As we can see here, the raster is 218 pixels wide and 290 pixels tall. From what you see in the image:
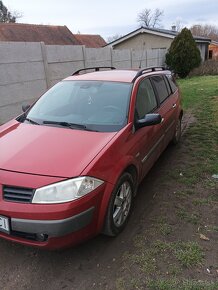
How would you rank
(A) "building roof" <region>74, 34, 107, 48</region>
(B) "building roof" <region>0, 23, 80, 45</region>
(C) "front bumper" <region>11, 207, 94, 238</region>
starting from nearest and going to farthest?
(C) "front bumper" <region>11, 207, 94, 238</region> < (B) "building roof" <region>0, 23, 80, 45</region> < (A) "building roof" <region>74, 34, 107, 48</region>

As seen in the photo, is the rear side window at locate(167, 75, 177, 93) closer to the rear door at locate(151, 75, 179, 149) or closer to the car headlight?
the rear door at locate(151, 75, 179, 149)

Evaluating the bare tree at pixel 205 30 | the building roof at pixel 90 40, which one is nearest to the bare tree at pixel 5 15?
the building roof at pixel 90 40

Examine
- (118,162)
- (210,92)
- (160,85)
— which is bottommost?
(210,92)

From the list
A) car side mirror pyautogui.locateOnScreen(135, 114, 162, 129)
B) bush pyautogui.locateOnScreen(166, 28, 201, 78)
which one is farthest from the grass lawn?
bush pyautogui.locateOnScreen(166, 28, 201, 78)

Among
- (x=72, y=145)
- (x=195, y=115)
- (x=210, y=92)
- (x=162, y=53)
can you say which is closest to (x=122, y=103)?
(x=72, y=145)

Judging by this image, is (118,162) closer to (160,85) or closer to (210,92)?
(160,85)

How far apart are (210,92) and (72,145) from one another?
1120 centimetres

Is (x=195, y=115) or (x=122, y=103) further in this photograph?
(x=195, y=115)

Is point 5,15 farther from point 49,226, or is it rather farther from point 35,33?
point 49,226

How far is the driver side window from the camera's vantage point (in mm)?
4002

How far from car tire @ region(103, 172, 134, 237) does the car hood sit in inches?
17.7

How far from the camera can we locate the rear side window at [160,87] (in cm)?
493

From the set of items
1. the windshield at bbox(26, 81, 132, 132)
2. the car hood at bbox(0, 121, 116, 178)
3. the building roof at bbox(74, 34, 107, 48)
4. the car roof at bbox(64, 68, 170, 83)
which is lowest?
the car hood at bbox(0, 121, 116, 178)

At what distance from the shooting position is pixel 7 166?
285 cm
